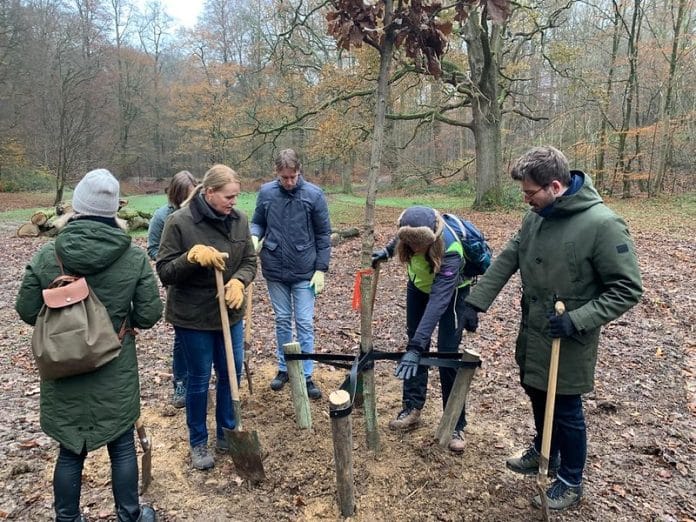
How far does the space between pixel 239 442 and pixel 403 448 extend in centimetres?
114

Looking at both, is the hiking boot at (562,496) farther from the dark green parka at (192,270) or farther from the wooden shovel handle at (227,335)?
the dark green parka at (192,270)

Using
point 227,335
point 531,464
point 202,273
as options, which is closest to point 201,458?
point 227,335

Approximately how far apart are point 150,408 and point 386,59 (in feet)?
10.5

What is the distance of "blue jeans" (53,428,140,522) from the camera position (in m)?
2.36

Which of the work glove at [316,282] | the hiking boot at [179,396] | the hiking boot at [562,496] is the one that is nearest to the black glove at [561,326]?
the hiking boot at [562,496]

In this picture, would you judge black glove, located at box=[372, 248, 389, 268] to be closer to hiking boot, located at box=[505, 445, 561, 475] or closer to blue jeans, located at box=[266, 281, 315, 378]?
blue jeans, located at box=[266, 281, 315, 378]

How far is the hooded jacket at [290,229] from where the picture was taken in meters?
3.94

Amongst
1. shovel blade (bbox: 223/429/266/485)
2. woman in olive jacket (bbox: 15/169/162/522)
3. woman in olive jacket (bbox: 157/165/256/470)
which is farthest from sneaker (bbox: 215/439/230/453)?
woman in olive jacket (bbox: 15/169/162/522)

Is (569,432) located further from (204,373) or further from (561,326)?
(204,373)

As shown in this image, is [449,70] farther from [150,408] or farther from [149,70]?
[149,70]

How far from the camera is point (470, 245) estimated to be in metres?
3.15

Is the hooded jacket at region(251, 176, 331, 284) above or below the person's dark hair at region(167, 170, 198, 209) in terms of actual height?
below

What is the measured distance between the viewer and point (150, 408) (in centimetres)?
396

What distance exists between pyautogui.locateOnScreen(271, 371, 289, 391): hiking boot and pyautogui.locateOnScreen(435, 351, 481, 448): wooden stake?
1.47 meters
